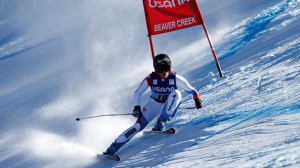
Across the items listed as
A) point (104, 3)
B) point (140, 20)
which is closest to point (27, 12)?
point (104, 3)

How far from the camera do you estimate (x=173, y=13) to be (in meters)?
6.22

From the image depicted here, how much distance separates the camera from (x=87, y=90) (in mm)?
8125

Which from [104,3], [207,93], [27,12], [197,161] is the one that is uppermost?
[27,12]

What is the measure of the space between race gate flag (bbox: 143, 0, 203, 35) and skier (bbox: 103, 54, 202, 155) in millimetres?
1281

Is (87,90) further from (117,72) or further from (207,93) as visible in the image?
(207,93)

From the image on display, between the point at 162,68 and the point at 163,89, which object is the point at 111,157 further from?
the point at 162,68

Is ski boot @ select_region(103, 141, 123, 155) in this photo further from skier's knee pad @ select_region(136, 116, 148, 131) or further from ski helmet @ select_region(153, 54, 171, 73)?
ski helmet @ select_region(153, 54, 171, 73)

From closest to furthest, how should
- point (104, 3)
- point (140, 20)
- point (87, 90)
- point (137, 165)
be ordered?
point (137, 165) < point (87, 90) < point (140, 20) < point (104, 3)

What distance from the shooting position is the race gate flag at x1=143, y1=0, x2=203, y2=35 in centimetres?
622

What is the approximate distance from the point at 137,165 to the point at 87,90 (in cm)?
378

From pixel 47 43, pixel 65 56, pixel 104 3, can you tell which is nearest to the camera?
pixel 65 56

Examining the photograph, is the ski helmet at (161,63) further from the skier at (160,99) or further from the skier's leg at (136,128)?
the skier's leg at (136,128)

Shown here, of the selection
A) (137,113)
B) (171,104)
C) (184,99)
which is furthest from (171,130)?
(184,99)

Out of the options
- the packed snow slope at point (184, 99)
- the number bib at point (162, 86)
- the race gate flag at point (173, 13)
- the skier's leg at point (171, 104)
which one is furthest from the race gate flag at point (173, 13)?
the skier's leg at point (171, 104)
